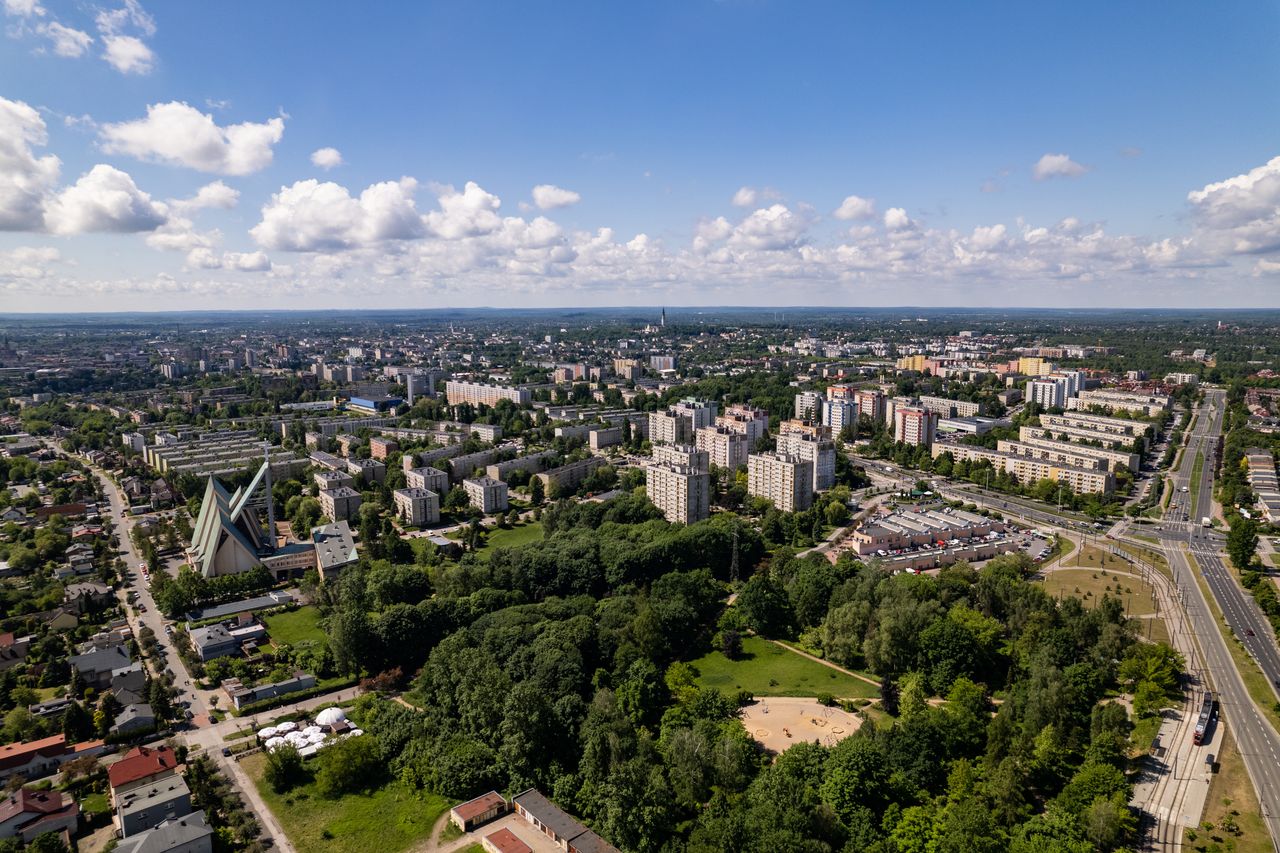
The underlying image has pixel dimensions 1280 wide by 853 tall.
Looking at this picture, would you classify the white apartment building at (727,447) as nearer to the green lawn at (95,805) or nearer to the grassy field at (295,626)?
the grassy field at (295,626)

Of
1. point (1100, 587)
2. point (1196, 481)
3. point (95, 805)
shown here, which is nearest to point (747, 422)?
point (1196, 481)

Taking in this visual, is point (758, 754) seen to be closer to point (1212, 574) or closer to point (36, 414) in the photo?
point (1212, 574)

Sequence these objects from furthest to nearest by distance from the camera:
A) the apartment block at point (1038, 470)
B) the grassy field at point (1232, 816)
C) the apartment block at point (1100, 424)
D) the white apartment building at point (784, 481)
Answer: the apartment block at point (1100, 424), the apartment block at point (1038, 470), the white apartment building at point (784, 481), the grassy field at point (1232, 816)

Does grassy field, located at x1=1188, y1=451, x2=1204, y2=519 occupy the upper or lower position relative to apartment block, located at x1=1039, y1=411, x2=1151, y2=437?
lower

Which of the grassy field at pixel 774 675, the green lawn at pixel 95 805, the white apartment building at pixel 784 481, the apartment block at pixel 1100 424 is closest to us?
the green lawn at pixel 95 805

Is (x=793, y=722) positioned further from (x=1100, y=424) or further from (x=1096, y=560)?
(x=1100, y=424)

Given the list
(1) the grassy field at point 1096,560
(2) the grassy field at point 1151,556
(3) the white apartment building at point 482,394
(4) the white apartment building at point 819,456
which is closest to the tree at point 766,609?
(1) the grassy field at point 1096,560

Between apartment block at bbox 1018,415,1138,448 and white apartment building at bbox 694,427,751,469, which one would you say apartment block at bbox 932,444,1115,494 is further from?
white apartment building at bbox 694,427,751,469

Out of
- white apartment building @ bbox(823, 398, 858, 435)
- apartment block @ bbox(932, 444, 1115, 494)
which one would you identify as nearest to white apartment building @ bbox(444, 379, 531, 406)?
white apartment building @ bbox(823, 398, 858, 435)
